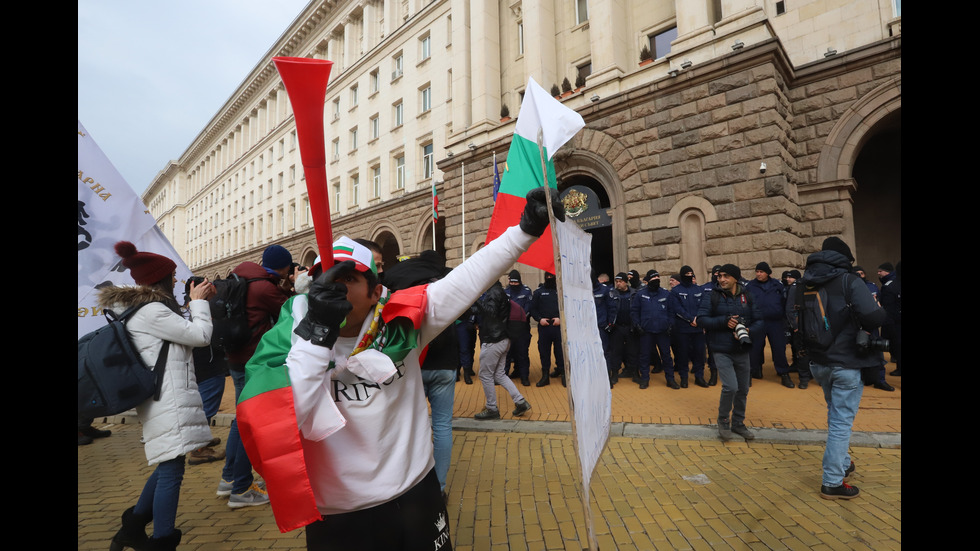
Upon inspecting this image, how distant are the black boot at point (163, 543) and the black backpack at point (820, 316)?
4.80 meters

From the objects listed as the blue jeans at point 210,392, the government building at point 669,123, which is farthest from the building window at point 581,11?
the blue jeans at point 210,392

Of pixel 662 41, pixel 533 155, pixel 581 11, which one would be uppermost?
pixel 581 11

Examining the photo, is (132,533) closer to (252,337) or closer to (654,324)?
(252,337)

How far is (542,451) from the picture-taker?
4.94 meters

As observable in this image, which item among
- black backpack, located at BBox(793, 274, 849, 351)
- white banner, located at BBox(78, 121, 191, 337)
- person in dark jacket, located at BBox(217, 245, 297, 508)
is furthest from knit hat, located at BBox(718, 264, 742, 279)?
white banner, located at BBox(78, 121, 191, 337)

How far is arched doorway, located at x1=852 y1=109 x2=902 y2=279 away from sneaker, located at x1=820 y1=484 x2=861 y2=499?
1281 cm

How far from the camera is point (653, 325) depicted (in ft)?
25.8

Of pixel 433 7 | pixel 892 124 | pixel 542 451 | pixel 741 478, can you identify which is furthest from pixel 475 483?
pixel 433 7

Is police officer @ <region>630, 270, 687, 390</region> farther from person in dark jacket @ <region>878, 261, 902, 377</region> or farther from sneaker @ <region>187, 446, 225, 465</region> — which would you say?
sneaker @ <region>187, 446, 225, 465</region>

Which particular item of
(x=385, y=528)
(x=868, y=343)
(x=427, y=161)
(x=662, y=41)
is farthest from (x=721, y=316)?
(x=427, y=161)

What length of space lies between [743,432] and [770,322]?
3637mm

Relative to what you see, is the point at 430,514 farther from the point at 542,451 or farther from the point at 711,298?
the point at 711,298

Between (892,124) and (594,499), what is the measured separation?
41.9 feet

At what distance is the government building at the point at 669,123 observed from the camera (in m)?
10.5
